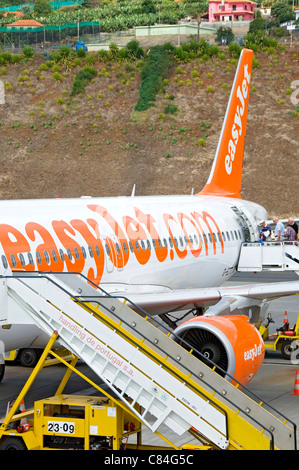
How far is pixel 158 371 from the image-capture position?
A: 413 inches

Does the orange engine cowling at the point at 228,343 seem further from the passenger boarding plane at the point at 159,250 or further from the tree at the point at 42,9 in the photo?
the tree at the point at 42,9

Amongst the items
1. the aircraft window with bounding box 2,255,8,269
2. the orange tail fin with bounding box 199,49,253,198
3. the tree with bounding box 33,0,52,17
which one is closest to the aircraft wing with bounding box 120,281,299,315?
the aircraft window with bounding box 2,255,8,269

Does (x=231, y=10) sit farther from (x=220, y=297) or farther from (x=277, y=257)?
(x=220, y=297)

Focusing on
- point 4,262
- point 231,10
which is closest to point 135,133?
point 4,262

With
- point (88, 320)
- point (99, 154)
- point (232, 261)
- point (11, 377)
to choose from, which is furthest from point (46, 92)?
point (88, 320)

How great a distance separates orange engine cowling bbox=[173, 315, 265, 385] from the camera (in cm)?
1395

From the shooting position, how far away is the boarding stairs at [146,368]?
10.3 meters

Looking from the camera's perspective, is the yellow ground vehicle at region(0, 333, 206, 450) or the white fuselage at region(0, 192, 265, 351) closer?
the yellow ground vehicle at region(0, 333, 206, 450)

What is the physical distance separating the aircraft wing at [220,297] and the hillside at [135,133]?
44.4 metres

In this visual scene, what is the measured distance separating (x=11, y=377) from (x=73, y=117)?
58041mm

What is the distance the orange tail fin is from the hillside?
34.8 meters

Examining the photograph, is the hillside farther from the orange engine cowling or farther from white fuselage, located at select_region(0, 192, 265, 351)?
the orange engine cowling

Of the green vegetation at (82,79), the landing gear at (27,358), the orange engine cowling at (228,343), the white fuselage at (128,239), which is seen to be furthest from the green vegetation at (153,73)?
the orange engine cowling at (228,343)

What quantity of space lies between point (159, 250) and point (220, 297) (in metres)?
3.33
